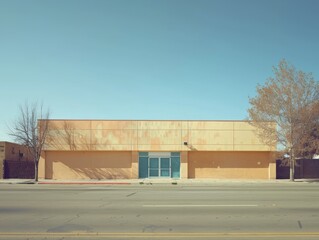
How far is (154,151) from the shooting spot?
32594 millimetres

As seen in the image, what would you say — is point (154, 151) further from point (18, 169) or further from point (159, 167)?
point (18, 169)

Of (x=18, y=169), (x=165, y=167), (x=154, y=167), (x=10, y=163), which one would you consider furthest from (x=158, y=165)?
(x=10, y=163)

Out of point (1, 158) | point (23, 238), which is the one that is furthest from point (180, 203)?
point (1, 158)

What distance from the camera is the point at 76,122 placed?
32.1 meters

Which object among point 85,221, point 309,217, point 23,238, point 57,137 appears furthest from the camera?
point 57,137

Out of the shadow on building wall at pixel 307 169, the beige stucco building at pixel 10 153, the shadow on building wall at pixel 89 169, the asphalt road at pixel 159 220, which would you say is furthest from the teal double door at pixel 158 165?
the asphalt road at pixel 159 220

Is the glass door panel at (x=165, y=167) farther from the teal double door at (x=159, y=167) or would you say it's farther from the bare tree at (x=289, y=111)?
the bare tree at (x=289, y=111)

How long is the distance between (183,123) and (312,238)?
24769mm

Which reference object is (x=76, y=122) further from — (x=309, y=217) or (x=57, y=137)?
(x=309, y=217)

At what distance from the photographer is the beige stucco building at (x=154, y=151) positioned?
105 feet

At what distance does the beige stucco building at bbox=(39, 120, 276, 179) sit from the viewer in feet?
105

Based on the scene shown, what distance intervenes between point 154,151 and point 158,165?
144 centimetres

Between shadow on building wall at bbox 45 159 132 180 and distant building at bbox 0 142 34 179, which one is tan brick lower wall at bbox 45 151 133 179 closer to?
shadow on building wall at bbox 45 159 132 180


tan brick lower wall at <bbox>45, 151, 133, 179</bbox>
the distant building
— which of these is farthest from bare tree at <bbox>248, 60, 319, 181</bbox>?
the distant building
